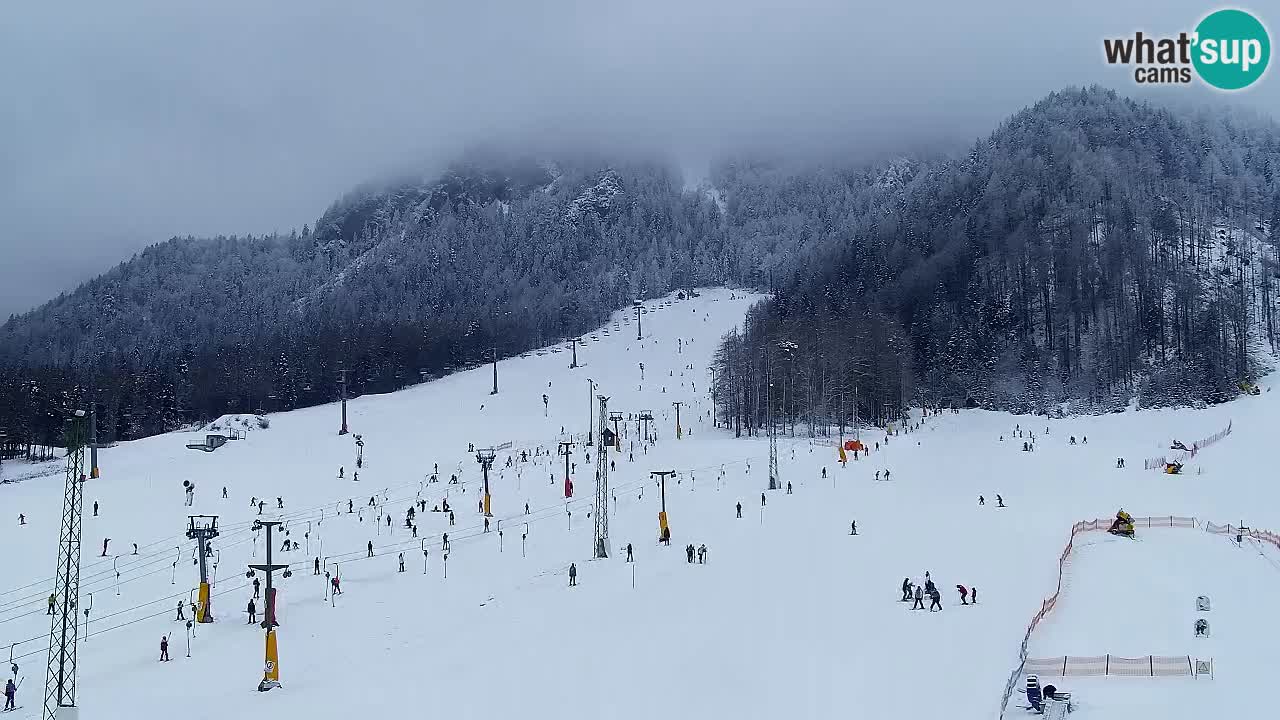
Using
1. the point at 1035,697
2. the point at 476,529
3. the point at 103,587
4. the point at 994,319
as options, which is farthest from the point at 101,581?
the point at 994,319

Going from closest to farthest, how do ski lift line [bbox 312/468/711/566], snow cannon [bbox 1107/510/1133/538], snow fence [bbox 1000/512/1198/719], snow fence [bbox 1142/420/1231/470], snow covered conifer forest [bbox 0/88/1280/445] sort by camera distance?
snow fence [bbox 1000/512/1198/719]
snow cannon [bbox 1107/510/1133/538]
ski lift line [bbox 312/468/711/566]
snow fence [bbox 1142/420/1231/470]
snow covered conifer forest [bbox 0/88/1280/445]

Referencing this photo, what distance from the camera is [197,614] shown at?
29375mm

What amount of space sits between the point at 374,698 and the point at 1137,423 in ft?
217

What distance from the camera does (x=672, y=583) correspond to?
30328mm

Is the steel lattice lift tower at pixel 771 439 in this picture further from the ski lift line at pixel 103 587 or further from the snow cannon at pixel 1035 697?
the snow cannon at pixel 1035 697

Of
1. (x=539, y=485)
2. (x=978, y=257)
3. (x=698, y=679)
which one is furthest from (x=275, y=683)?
(x=978, y=257)

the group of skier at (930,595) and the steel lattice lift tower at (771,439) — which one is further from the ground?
the steel lattice lift tower at (771,439)

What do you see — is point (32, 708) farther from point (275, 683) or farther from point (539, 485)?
point (539, 485)

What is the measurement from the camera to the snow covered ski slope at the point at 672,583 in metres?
20.8

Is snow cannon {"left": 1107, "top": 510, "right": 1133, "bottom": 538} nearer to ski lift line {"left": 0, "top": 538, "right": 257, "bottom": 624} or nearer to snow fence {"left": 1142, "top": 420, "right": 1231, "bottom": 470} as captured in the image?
snow fence {"left": 1142, "top": 420, "right": 1231, "bottom": 470}

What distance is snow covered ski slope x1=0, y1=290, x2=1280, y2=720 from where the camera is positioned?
20.8 meters

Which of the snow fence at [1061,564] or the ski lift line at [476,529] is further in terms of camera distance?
the ski lift line at [476,529]

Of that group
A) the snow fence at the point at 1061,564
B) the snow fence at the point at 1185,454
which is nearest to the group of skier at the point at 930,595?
the snow fence at the point at 1061,564

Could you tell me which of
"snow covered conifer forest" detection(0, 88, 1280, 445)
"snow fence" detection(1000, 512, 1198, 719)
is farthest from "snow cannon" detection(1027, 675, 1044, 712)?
"snow covered conifer forest" detection(0, 88, 1280, 445)
